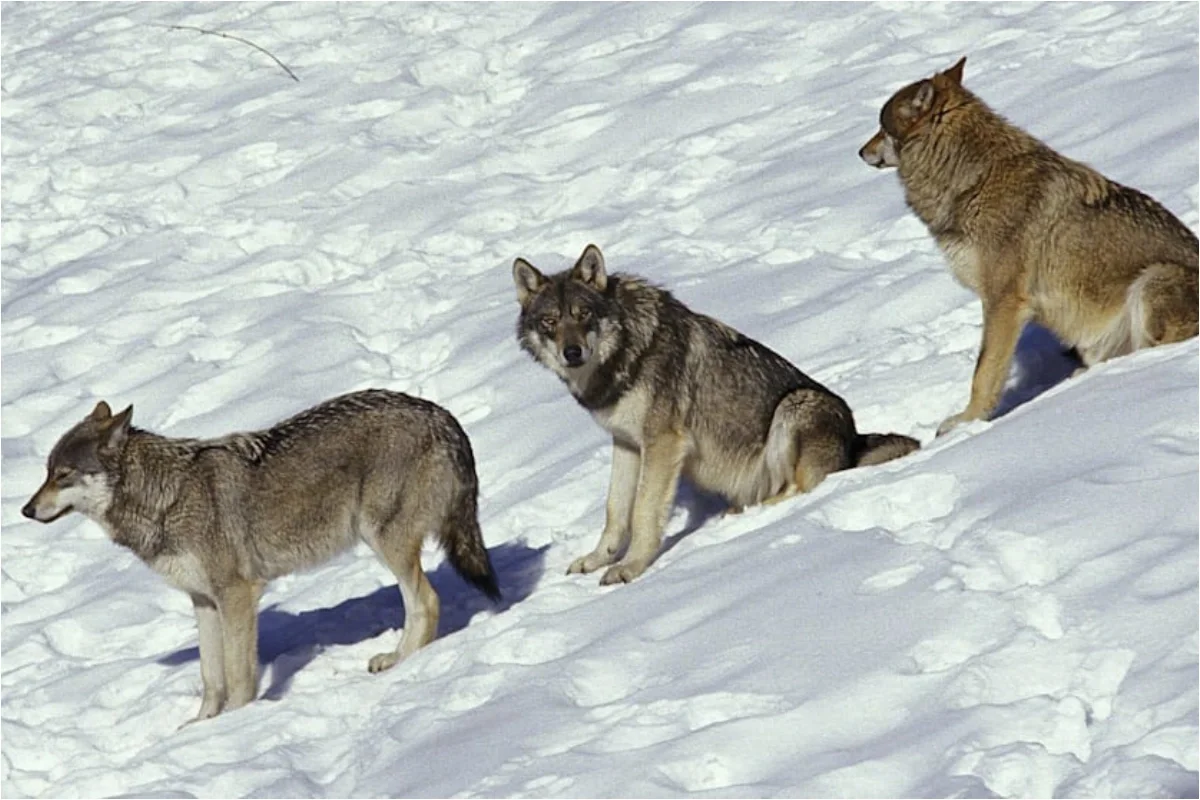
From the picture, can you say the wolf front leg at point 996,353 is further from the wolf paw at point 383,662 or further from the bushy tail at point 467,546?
the wolf paw at point 383,662

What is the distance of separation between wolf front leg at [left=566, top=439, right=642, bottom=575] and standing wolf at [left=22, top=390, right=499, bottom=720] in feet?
1.85

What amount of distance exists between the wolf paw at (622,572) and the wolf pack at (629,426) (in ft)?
→ 0.04

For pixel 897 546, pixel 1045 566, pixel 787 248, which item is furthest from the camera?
pixel 787 248

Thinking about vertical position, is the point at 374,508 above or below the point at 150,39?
below

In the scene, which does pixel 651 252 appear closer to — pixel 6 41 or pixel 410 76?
pixel 410 76

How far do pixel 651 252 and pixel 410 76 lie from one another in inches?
200

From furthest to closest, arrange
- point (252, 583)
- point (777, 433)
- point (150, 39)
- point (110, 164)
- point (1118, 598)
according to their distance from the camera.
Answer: point (150, 39), point (110, 164), point (777, 433), point (252, 583), point (1118, 598)

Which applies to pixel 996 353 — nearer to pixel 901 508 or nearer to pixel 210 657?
pixel 901 508

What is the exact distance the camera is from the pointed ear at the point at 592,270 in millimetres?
9570

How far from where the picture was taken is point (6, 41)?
2005 cm

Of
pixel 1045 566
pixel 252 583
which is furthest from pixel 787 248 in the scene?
pixel 1045 566

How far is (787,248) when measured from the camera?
1323 centimetres

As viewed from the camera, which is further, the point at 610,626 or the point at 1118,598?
the point at 610,626

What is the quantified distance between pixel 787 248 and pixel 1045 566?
254 inches
